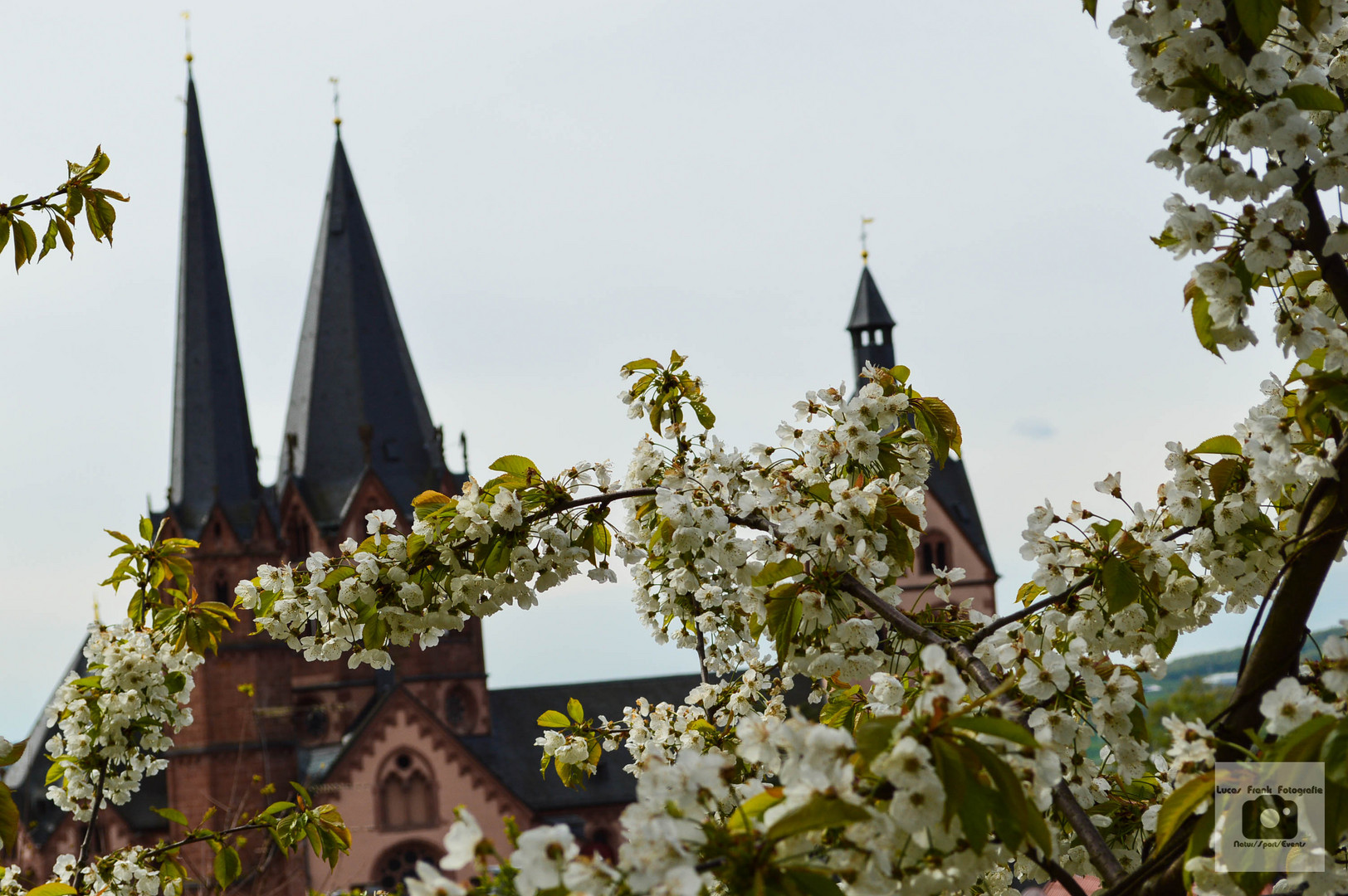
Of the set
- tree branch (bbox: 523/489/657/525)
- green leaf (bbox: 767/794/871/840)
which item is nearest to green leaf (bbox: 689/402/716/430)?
tree branch (bbox: 523/489/657/525)

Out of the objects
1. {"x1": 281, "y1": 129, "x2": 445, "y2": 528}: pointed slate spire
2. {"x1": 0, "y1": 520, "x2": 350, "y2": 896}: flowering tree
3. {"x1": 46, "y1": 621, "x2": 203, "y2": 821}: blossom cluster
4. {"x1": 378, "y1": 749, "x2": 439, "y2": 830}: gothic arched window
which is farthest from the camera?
{"x1": 281, "y1": 129, "x2": 445, "y2": 528}: pointed slate spire

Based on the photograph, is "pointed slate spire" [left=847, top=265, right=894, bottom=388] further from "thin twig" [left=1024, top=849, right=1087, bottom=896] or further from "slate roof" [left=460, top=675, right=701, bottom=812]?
"thin twig" [left=1024, top=849, right=1087, bottom=896]

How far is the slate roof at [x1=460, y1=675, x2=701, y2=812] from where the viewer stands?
1679 inches

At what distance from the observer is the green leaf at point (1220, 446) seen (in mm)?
2953

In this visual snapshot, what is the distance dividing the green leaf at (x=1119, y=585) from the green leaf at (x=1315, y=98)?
3.45 feet

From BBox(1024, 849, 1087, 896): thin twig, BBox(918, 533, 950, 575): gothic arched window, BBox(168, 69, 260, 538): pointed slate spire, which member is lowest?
BBox(1024, 849, 1087, 896): thin twig

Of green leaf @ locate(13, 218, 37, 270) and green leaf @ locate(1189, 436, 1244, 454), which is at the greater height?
green leaf @ locate(13, 218, 37, 270)

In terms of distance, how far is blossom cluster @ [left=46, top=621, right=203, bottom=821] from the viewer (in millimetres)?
4535

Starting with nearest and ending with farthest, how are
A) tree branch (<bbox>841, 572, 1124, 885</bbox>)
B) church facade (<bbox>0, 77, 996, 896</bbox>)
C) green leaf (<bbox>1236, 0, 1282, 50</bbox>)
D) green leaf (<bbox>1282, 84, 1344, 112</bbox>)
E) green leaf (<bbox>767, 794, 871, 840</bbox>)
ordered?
green leaf (<bbox>767, 794, 871, 840</bbox>), green leaf (<bbox>1236, 0, 1282, 50</bbox>), green leaf (<bbox>1282, 84, 1344, 112</bbox>), tree branch (<bbox>841, 572, 1124, 885</bbox>), church facade (<bbox>0, 77, 996, 896</bbox>)

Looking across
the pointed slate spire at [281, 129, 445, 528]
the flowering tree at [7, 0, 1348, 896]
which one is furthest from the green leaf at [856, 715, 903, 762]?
the pointed slate spire at [281, 129, 445, 528]

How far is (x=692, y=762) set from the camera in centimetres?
185

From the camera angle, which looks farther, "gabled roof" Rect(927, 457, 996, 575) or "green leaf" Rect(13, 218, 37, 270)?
"gabled roof" Rect(927, 457, 996, 575)

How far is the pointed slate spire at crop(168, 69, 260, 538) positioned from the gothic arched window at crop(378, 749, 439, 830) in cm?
797
